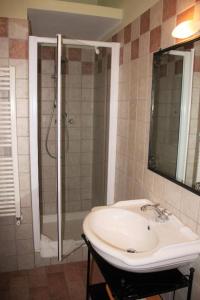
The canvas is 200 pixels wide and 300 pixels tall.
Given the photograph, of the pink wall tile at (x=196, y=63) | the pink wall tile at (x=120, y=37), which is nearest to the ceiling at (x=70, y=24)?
the pink wall tile at (x=120, y=37)

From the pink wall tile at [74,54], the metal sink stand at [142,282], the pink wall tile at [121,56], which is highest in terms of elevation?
the pink wall tile at [74,54]

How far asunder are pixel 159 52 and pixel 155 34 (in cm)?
16

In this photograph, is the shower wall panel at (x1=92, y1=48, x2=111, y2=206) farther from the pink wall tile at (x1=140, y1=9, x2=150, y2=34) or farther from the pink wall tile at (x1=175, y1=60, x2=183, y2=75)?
the pink wall tile at (x1=175, y1=60, x2=183, y2=75)

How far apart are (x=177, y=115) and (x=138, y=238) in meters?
0.77

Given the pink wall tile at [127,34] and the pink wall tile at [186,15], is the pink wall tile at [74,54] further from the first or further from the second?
the pink wall tile at [186,15]

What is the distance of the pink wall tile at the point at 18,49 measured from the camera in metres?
2.02

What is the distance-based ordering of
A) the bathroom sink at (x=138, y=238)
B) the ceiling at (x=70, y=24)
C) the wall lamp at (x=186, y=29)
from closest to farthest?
the bathroom sink at (x=138, y=238)
the wall lamp at (x=186, y=29)
the ceiling at (x=70, y=24)

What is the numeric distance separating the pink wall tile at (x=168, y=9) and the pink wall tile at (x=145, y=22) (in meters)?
0.21

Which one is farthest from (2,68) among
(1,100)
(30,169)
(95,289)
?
(95,289)

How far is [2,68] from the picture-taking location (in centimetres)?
200

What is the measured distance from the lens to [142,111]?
1895mm

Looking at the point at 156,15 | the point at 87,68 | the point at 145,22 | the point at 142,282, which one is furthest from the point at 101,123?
the point at 142,282

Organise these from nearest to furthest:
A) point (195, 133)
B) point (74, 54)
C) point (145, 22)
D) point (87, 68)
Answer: point (195, 133) → point (145, 22) → point (74, 54) → point (87, 68)

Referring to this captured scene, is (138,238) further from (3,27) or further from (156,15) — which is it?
(3,27)
